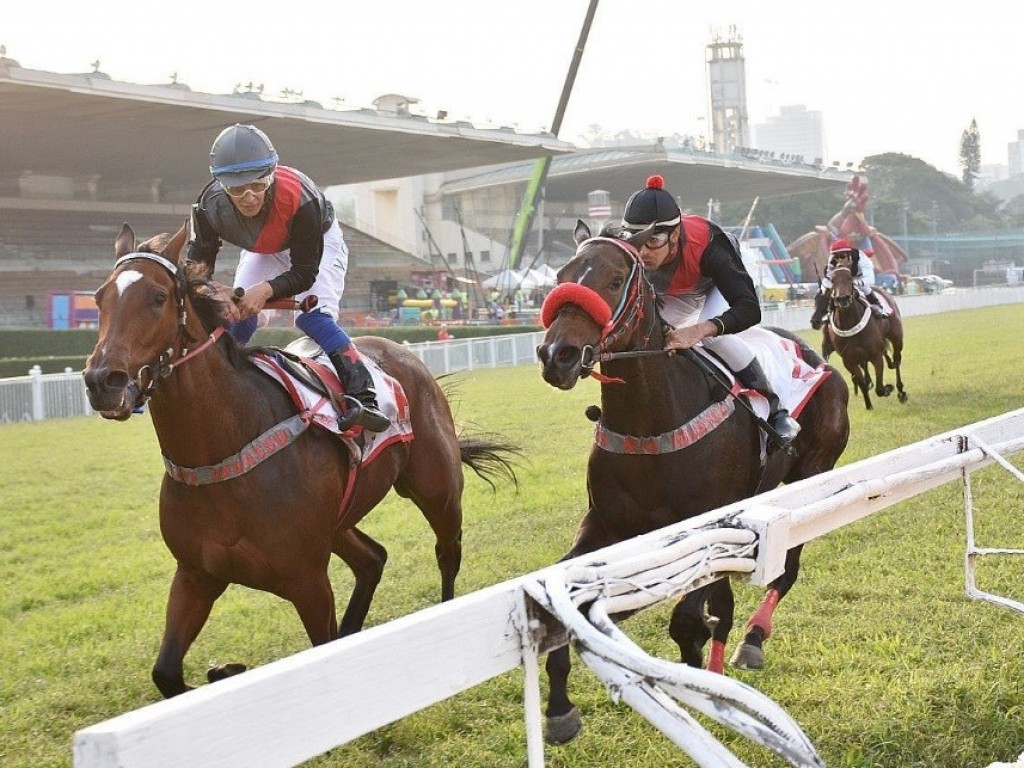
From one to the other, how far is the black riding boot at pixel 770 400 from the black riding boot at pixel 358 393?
143 centimetres

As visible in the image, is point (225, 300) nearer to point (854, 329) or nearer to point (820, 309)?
point (854, 329)

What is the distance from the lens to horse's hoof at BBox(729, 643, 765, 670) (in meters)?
4.20

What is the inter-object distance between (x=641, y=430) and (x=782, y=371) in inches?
43.3

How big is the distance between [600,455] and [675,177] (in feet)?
186

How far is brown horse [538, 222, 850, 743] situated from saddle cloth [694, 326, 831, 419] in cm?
14

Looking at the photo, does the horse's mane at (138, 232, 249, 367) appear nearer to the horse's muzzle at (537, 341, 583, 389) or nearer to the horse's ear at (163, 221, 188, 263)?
the horse's ear at (163, 221, 188, 263)

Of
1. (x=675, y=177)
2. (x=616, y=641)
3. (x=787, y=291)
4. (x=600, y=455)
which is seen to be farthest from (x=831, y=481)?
(x=675, y=177)

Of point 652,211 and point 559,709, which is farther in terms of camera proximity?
point 652,211

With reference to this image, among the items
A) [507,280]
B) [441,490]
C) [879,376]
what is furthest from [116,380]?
[507,280]

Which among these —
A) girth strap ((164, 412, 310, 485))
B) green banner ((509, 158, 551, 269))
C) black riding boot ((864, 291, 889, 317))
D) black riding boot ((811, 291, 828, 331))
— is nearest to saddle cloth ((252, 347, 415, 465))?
girth strap ((164, 412, 310, 485))

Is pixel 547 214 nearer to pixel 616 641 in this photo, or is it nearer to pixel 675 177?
pixel 675 177

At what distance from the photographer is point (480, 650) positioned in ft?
5.93

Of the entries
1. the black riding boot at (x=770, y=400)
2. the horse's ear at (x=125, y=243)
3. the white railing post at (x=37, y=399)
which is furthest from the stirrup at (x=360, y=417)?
the white railing post at (x=37, y=399)

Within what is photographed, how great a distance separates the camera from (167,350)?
3.36 m
